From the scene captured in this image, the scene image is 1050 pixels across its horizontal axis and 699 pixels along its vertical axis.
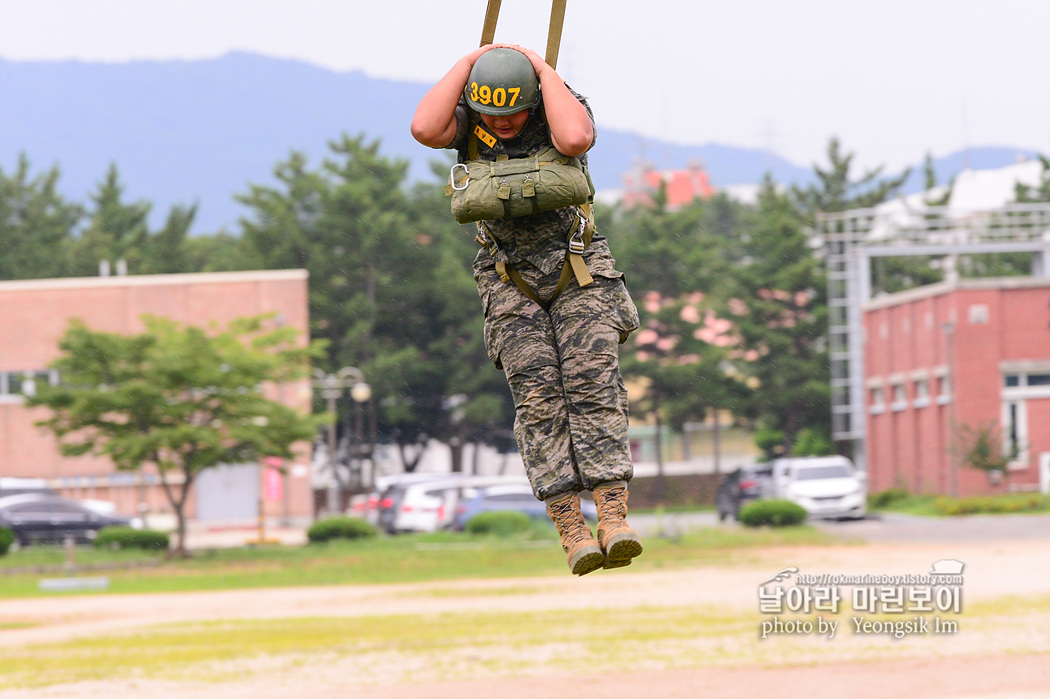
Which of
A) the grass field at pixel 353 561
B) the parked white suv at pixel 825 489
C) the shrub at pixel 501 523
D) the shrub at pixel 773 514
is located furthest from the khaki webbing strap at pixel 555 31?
the parked white suv at pixel 825 489

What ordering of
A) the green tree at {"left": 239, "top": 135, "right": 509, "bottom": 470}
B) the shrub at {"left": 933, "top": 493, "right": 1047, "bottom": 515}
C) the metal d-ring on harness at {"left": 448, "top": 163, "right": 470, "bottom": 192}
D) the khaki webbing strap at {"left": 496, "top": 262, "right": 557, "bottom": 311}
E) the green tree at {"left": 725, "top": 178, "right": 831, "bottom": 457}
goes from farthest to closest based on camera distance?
the green tree at {"left": 239, "top": 135, "right": 509, "bottom": 470}, the green tree at {"left": 725, "top": 178, "right": 831, "bottom": 457}, the shrub at {"left": 933, "top": 493, "right": 1047, "bottom": 515}, the khaki webbing strap at {"left": 496, "top": 262, "right": 557, "bottom": 311}, the metal d-ring on harness at {"left": 448, "top": 163, "right": 470, "bottom": 192}

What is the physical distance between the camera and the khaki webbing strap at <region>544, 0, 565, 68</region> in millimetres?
6000

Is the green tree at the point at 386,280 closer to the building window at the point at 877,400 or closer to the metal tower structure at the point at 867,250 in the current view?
the metal tower structure at the point at 867,250

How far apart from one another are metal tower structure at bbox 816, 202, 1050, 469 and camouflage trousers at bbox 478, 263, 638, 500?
50.7 meters

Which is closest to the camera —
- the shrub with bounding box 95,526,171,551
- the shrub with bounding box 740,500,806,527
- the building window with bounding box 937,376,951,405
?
the shrub with bounding box 95,526,171,551

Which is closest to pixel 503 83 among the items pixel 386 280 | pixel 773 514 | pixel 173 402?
pixel 173 402

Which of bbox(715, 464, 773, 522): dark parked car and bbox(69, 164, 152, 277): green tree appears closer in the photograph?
bbox(715, 464, 773, 522): dark parked car

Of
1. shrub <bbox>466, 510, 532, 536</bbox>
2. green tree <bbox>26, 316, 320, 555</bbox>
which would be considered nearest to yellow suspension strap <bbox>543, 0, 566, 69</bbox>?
green tree <bbox>26, 316, 320, 555</bbox>

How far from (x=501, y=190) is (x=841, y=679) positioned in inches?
712

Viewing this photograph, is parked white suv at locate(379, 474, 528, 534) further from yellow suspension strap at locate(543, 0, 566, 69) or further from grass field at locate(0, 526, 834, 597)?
yellow suspension strap at locate(543, 0, 566, 69)

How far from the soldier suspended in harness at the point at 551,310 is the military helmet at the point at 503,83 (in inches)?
0.8

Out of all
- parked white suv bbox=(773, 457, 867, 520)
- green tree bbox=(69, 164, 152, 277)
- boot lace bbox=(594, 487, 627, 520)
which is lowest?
parked white suv bbox=(773, 457, 867, 520)

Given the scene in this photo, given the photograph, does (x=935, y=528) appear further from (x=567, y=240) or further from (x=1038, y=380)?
(x=567, y=240)

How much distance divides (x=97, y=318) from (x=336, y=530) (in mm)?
20869
